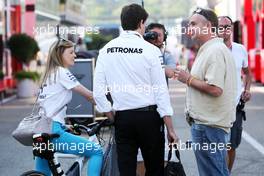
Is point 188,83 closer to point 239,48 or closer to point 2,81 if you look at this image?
point 239,48

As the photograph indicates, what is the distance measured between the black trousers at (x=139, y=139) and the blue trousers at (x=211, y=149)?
314 millimetres

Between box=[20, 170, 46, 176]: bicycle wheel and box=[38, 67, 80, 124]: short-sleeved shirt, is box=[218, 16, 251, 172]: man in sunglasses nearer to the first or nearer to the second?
box=[38, 67, 80, 124]: short-sleeved shirt

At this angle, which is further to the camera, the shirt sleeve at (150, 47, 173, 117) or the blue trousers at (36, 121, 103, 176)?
the blue trousers at (36, 121, 103, 176)

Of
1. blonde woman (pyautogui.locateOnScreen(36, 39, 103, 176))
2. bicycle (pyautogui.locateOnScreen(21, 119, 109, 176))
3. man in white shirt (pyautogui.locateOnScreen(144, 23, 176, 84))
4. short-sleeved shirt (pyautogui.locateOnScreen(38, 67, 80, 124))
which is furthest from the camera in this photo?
man in white shirt (pyautogui.locateOnScreen(144, 23, 176, 84))

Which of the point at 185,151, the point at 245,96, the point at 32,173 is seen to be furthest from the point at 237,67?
the point at 185,151

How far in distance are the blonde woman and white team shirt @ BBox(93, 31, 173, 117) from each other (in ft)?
2.45

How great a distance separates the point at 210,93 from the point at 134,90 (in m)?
0.61

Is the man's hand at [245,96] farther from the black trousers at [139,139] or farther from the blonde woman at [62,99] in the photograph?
the black trousers at [139,139]

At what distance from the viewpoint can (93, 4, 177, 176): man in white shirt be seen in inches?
209

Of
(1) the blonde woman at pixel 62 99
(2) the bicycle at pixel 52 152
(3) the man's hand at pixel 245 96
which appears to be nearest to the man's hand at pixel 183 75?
(2) the bicycle at pixel 52 152

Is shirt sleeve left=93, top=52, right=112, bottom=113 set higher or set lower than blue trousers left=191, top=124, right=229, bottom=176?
higher

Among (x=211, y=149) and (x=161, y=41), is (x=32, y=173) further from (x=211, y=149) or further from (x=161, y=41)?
(x=161, y=41)

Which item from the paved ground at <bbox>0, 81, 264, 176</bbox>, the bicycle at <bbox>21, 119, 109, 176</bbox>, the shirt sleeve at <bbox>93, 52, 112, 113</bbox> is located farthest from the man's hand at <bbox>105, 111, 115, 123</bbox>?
the paved ground at <bbox>0, 81, 264, 176</bbox>

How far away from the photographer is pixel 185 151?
10.4 metres
